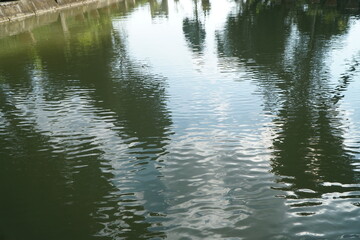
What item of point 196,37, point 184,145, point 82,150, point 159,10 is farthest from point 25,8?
point 184,145

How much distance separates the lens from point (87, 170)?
25.0ft

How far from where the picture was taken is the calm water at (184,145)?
19.5ft

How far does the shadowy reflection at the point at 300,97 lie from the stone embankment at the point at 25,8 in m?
24.1

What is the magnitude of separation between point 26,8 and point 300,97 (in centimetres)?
3690

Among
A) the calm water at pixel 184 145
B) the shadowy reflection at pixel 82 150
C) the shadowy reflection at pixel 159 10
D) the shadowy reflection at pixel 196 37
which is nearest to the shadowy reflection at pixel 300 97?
the calm water at pixel 184 145

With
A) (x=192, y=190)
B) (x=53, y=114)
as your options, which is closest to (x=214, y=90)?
(x=53, y=114)

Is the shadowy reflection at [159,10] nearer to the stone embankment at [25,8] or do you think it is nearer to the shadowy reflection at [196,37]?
the stone embankment at [25,8]

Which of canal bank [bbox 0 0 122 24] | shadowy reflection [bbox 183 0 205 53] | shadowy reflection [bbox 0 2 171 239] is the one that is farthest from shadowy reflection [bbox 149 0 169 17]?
shadowy reflection [bbox 0 2 171 239]

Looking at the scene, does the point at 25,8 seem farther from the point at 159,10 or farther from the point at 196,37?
the point at 196,37

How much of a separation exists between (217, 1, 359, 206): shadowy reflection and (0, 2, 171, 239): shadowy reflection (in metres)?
2.91

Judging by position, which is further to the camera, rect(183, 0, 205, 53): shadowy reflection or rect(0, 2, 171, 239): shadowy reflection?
rect(183, 0, 205, 53): shadowy reflection

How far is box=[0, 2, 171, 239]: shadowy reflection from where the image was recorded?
19.8 feet

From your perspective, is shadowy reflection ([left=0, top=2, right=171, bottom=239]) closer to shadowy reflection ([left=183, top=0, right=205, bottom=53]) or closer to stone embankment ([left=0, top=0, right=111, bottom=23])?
shadowy reflection ([left=183, top=0, right=205, bottom=53])

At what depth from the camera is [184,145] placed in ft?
28.0
